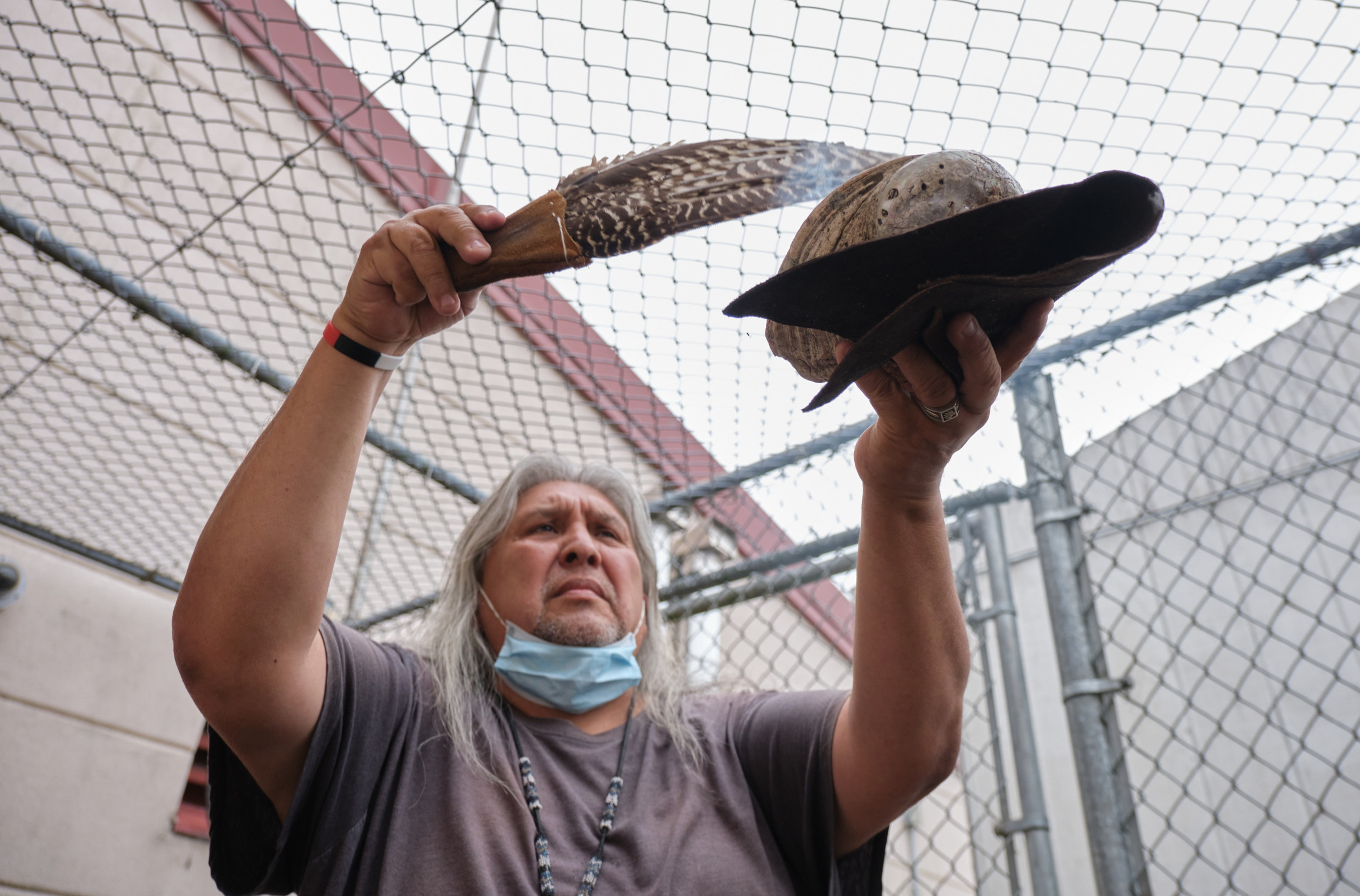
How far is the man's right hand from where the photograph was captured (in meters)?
1.03

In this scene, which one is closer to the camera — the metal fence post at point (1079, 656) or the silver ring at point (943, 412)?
the silver ring at point (943, 412)

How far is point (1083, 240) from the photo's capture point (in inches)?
29.8

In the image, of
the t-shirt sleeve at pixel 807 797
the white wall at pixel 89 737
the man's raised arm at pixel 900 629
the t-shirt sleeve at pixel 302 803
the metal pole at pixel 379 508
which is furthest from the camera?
the metal pole at pixel 379 508

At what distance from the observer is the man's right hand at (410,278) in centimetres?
103

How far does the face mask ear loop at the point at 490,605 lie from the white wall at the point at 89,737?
1697 mm

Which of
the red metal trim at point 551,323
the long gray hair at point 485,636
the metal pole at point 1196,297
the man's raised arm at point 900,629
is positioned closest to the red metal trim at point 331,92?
the red metal trim at point 551,323

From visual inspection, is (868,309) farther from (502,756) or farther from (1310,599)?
(1310,599)

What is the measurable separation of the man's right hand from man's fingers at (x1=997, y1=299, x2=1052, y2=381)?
1.98 ft

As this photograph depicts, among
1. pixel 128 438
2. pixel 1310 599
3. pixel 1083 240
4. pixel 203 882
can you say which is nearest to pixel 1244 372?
pixel 1310 599

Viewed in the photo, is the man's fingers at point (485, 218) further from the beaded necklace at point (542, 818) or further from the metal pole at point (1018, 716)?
the metal pole at point (1018, 716)

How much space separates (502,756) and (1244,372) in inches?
113

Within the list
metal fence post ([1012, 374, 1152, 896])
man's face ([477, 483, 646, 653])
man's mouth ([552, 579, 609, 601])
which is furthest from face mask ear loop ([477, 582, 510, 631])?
metal fence post ([1012, 374, 1152, 896])

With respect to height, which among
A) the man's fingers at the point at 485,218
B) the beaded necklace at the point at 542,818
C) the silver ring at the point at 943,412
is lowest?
the beaded necklace at the point at 542,818

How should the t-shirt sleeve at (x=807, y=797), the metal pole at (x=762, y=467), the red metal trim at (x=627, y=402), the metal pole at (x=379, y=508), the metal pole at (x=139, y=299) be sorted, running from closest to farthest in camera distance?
the t-shirt sleeve at (x=807, y=797), the metal pole at (x=139, y=299), the metal pole at (x=762, y=467), the red metal trim at (x=627, y=402), the metal pole at (x=379, y=508)
